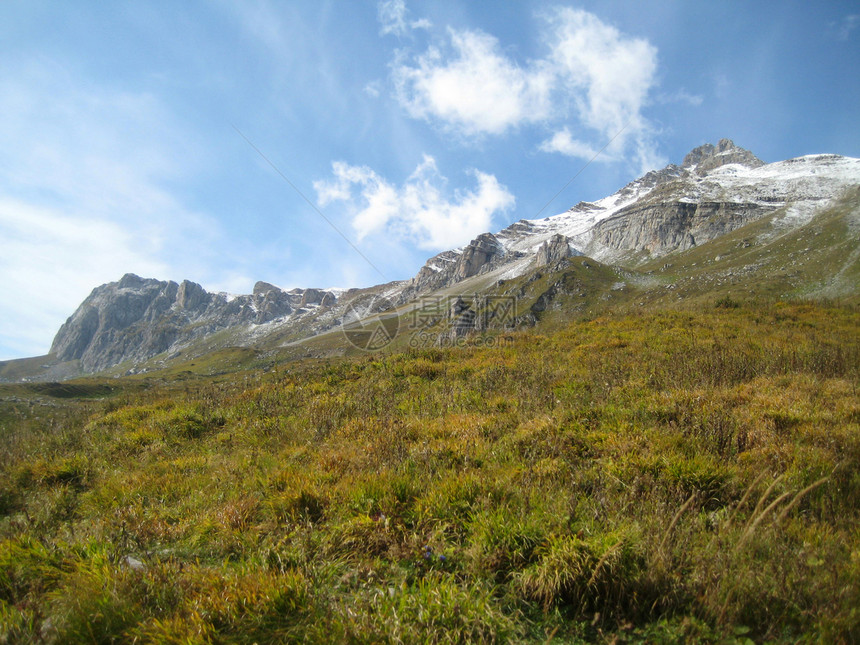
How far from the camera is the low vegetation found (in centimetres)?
257

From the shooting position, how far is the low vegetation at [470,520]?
2.57m

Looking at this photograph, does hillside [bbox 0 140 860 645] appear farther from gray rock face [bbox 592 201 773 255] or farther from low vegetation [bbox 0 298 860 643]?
gray rock face [bbox 592 201 773 255]

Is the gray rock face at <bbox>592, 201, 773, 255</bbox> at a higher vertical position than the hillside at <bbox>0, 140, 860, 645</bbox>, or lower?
higher

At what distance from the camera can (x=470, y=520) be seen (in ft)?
12.5

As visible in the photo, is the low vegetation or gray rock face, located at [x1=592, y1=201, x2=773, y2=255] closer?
the low vegetation

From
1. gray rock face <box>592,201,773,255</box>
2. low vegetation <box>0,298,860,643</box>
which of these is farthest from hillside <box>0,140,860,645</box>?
gray rock face <box>592,201,773,255</box>

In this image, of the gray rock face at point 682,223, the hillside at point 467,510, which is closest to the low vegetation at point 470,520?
the hillside at point 467,510

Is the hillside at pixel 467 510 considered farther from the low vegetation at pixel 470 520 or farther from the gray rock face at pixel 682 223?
the gray rock face at pixel 682 223

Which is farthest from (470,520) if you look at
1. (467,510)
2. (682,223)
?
(682,223)

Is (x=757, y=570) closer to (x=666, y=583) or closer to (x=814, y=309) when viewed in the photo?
(x=666, y=583)

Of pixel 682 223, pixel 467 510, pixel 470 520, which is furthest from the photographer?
pixel 682 223

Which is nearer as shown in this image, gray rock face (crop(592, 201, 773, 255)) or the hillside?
the hillside

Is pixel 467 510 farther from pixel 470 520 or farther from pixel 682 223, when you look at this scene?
pixel 682 223

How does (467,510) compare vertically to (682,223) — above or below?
below
